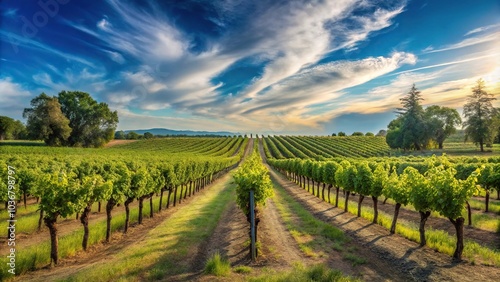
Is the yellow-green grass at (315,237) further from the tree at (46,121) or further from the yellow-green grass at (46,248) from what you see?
the tree at (46,121)

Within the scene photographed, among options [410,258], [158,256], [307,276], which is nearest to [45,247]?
[158,256]

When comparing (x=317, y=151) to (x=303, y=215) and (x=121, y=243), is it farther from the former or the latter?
(x=121, y=243)

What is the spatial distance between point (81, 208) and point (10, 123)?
380 feet

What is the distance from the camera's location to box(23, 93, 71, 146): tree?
6756 cm

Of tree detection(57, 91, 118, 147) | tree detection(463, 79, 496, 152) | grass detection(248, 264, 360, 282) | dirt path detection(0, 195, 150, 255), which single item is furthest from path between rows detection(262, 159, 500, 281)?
tree detection(57, 91, 118, 147)

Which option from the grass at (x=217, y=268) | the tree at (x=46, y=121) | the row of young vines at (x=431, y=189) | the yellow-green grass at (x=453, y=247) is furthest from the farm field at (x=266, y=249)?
the tree at (x=46, y=121)

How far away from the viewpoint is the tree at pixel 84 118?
82.0 meters

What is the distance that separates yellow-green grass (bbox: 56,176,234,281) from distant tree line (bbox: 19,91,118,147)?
67.3 m

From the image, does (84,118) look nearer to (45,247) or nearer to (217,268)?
(45,247)

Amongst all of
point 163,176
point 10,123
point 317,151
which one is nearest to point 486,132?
point 317,151

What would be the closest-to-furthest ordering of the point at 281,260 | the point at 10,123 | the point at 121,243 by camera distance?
the point at 281,260 → the point at 121,243 → the point at 10,123

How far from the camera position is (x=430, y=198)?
1354 centimetres

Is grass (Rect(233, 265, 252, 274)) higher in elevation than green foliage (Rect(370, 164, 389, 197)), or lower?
lower

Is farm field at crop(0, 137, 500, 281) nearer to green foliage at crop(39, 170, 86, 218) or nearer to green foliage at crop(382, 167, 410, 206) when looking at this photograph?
green foliage at crop(382, 167, 410, 206)
